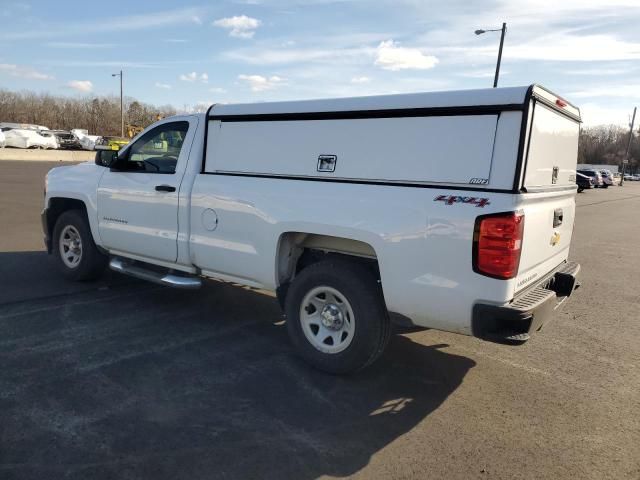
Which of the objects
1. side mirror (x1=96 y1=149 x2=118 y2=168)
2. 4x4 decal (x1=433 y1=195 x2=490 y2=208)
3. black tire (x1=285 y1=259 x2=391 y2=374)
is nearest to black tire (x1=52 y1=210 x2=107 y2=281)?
side mirror (x1=96 y1=149 x2=118 y2=168)

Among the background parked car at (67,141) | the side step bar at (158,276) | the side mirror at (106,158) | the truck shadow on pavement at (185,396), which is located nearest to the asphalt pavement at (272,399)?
the truck shadow on pavement at (185,396)

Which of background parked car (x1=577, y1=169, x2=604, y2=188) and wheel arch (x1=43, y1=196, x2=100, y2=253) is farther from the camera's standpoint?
background parked car (x1=577, y1=169, x2=604, y2=188)

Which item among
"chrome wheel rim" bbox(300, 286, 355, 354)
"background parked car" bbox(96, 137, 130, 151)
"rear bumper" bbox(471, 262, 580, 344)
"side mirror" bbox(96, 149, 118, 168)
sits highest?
"background parked car" bbox(96, 137, 130, 151)

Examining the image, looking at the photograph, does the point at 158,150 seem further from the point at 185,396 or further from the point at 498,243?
the point at 498,243

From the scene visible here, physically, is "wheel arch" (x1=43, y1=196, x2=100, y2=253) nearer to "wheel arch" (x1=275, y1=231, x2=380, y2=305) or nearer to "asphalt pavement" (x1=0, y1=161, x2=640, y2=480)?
"asphalt pavement" (x1=0, y1=161, x2=640, y2=480)

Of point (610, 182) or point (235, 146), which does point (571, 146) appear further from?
point (610, 182)

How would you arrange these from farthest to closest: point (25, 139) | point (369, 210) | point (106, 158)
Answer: point (25, 139) < point (106, 158) < point (369, 210)

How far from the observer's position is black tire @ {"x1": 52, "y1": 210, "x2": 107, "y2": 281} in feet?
20.6

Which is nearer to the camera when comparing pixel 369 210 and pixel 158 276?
pixel 369 210

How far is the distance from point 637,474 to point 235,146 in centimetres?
389

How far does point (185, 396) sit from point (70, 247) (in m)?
3.67

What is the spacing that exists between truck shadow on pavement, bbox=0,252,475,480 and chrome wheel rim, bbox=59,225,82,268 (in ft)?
3.09

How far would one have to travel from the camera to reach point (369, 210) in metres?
3.89

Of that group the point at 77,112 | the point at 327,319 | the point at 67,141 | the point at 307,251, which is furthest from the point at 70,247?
the point at 77,112
